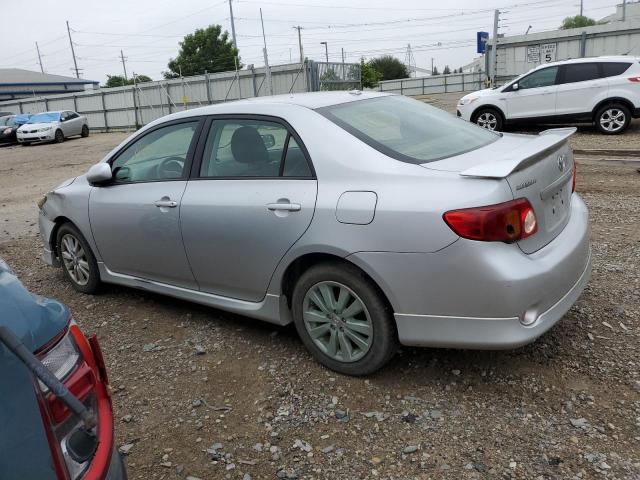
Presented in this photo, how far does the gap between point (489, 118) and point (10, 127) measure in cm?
2346

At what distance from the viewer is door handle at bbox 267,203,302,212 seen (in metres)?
3.15

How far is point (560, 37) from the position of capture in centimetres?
1964

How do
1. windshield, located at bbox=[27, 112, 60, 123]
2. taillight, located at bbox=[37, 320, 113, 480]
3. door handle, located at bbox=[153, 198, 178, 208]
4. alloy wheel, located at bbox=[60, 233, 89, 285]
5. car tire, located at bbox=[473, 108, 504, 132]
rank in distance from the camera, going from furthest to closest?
windshield, located at bbox=[27, 112, 60, 123] → car tire, located at bbox=[473, 108, 504, 132] → alloy wheel, located at bbox=[60, 233, 89, 285] → door handle, located at bbox=[153, 198, 178, 208] → taillight, located at bbox=[37, 320, 113, 480]

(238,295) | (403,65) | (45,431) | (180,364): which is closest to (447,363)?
(238,295)

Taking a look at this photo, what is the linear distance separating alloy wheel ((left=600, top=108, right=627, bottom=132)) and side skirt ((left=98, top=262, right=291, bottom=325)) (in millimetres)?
11133

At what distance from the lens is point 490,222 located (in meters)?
2.60

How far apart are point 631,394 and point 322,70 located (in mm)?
20418

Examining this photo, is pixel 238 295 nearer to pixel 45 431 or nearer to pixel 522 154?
pixel 522 154

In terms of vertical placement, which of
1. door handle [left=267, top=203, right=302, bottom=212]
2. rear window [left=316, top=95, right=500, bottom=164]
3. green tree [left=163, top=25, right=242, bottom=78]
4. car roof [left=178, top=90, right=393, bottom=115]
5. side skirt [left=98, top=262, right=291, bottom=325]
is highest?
green tree [left=163, top=25, right=242, bottom=78]

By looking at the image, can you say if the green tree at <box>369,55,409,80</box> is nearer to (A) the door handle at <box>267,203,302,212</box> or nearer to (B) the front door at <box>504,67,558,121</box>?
(B) the front door at <box>504,67,558,121</box>

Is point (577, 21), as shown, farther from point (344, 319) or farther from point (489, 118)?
point (344, 319)

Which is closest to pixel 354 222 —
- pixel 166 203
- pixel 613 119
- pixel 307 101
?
pixel 307 101

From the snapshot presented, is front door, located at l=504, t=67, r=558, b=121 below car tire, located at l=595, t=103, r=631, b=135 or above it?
above

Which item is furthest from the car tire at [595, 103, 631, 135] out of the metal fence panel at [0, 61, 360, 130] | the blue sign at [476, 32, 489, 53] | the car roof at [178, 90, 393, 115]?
the metal fence panel at [0, 61, 360, 130]
